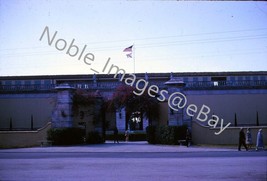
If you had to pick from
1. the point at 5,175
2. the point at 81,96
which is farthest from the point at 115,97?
the point at 5,175

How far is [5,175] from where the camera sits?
12570mm

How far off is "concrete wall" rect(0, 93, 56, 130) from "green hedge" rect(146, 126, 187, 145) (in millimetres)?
20761

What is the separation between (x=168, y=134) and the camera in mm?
28750

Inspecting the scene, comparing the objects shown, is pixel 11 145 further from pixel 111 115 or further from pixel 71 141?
pixel 111 115

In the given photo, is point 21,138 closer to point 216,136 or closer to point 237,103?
point 216,136

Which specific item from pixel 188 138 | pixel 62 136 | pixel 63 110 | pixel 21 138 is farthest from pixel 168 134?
pixel 21 138

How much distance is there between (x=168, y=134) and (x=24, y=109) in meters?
26.0

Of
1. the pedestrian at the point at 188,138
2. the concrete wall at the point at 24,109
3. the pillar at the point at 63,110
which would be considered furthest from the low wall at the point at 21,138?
the concrete wall at the point at 24,109

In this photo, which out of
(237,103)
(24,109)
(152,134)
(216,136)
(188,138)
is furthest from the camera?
(24,109)

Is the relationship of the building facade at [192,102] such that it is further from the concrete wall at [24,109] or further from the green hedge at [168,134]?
the green hedge at [168,134]

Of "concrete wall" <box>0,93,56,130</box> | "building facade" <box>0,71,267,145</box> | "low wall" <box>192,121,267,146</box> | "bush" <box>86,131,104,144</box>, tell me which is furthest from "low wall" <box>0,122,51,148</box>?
"concrete wall" <box>0,93,56,130</box>

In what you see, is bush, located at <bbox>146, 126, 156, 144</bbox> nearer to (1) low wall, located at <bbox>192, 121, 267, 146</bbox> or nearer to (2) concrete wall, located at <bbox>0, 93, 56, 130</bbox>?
(1) low wall, located at <bbox>192, 121, 267, 146</bbox>

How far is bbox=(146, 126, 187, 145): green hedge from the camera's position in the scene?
28.1 meters

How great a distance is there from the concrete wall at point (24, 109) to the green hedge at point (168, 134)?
2076cm
